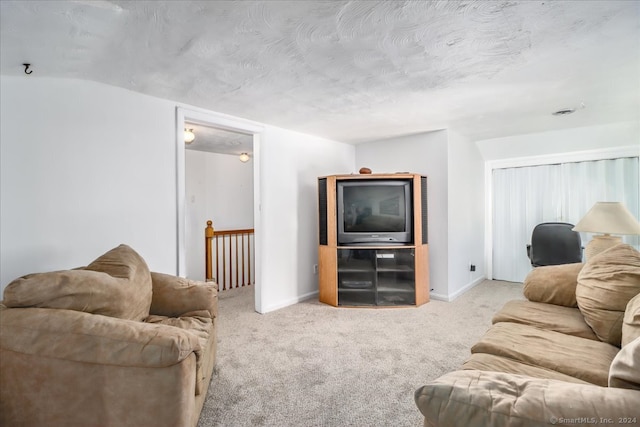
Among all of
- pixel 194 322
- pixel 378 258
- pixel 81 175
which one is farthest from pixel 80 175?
pixel 378 258

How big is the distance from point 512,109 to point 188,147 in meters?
4.51

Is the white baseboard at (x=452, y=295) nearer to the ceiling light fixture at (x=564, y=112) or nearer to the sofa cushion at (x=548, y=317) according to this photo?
the sofa cushion at (x=548, y=317)

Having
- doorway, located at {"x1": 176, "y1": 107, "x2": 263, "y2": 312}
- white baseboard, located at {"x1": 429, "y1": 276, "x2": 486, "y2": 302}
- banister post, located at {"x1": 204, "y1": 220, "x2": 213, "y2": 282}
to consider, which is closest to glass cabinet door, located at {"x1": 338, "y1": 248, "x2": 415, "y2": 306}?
white baseboard, located at {"x1": 429, "y1": 276, "x2": 486, "y2": 302}

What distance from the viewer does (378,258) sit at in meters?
3.75

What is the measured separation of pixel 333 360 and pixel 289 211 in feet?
6.41

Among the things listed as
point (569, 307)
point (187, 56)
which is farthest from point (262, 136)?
point (569, 307)

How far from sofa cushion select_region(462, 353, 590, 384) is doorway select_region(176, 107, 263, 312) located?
2333 mm

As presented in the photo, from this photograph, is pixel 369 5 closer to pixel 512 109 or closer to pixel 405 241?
pixel 512 109

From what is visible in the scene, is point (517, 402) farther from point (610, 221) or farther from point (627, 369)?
point (610, 221)

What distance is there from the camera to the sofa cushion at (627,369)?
90 centimetres

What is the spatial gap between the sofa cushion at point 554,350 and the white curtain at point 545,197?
3.51m

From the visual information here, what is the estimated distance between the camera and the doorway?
2.79m

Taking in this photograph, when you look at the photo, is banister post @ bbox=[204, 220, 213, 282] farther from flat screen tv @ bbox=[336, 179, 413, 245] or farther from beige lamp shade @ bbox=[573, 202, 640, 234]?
beige lamp shade @ bbox=[573, 202, 640, 234]

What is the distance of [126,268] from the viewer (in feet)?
6.00
